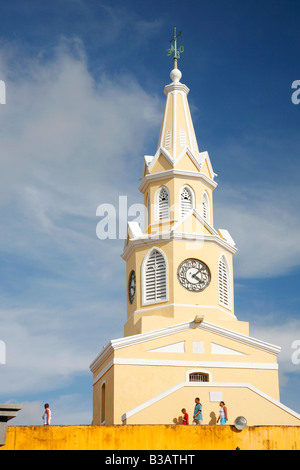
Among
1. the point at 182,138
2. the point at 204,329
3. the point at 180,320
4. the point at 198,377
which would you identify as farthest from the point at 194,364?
the point at 182,138

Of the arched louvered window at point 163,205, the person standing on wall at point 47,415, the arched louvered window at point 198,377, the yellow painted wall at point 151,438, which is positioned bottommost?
the yellow painted wall at point 151,438

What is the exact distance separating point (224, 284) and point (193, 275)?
1.93 meters

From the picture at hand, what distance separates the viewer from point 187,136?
3934 cm

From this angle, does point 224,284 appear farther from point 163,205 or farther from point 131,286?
point 163,205

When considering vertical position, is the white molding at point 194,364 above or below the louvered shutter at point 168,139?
below

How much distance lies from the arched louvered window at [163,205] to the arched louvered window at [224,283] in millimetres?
3513

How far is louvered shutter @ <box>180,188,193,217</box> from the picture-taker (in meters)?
37.4

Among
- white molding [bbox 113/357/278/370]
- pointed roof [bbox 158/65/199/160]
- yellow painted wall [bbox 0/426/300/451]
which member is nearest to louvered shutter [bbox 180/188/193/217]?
pointed roof [bbox 158/65/199/160]

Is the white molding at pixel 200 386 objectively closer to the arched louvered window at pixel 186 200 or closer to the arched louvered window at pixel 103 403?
the arched louvered window at pixel 103 403

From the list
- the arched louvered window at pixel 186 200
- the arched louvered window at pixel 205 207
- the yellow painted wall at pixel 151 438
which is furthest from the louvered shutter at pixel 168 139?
the yellow painted wall at pixel 151 438

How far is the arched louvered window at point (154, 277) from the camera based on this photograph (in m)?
35.0
